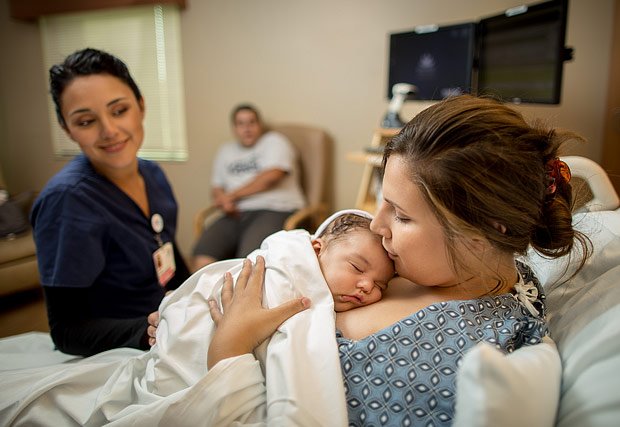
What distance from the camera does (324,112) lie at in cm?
352

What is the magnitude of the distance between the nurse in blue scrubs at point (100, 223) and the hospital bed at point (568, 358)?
0.38ft

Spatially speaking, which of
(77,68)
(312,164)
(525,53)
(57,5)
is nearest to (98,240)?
(77,68)

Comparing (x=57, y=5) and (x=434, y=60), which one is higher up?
(x=57, y=5)

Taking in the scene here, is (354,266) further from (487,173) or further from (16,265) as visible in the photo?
(16,265)

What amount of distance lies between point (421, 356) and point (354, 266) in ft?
0.92

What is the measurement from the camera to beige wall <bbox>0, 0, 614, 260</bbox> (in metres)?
2.76

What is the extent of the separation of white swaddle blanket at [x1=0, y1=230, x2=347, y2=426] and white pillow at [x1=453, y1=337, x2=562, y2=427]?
0.73 ft

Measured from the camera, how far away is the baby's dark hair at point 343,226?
105cm

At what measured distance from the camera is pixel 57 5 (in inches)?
152

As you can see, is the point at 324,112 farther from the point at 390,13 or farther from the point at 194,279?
the point at 194,279

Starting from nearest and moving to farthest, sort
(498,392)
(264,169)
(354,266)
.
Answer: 1. (498,392)
2. (354,266)
3. (264,169)

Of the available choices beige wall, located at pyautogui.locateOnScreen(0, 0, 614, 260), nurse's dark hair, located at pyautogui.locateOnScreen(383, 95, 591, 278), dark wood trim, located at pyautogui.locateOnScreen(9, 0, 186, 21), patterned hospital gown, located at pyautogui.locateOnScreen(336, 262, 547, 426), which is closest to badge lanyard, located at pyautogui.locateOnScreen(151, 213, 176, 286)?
patterned hospital gown, located at pyautogui.locateOnScreen(336, 262, 547, 426)

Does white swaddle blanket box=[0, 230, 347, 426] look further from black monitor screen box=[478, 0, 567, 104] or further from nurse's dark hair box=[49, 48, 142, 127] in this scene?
black monitor screen box=[478, 0, 567, 104]

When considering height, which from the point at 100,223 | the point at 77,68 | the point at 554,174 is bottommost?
the point at 100,223
